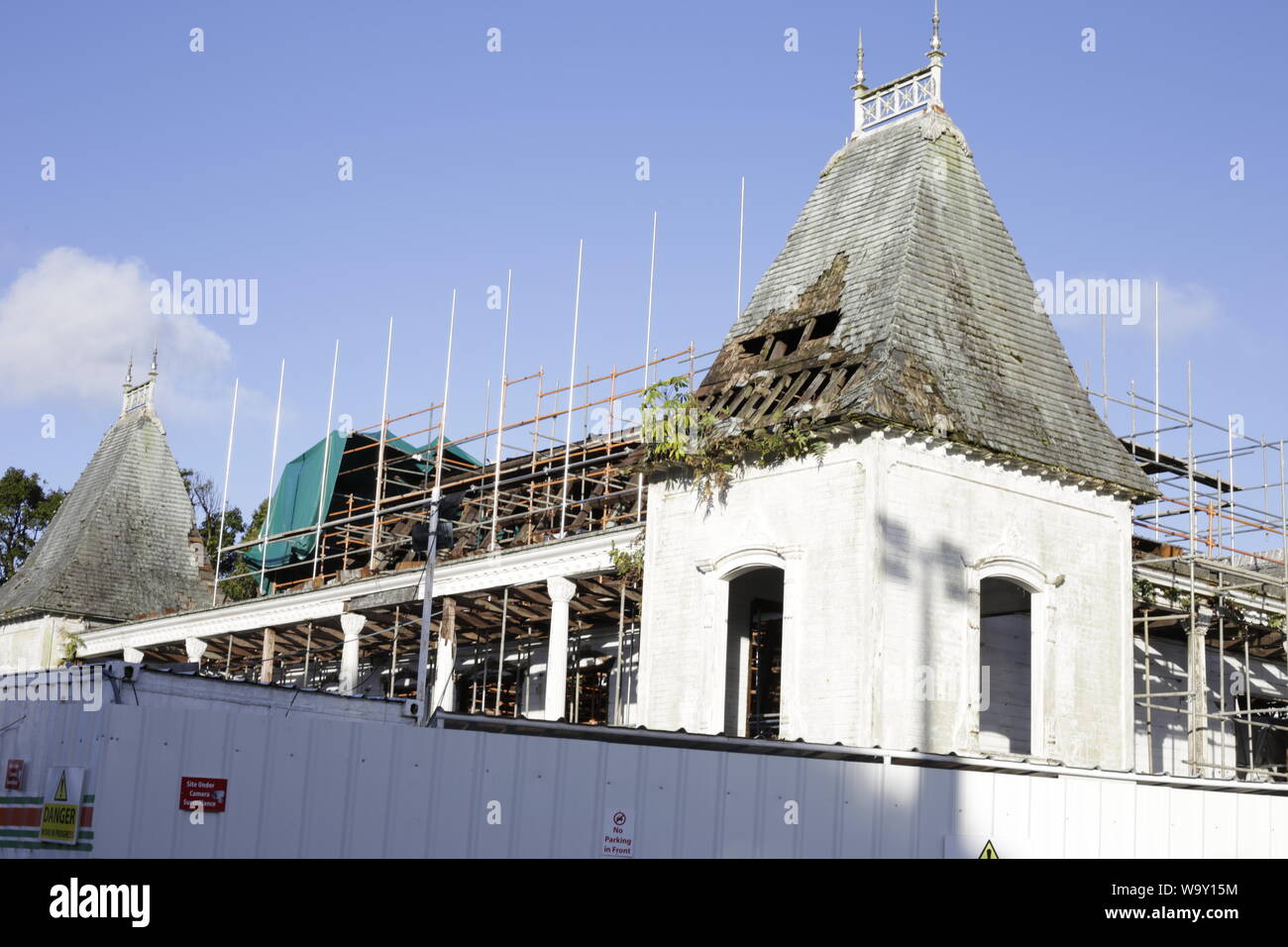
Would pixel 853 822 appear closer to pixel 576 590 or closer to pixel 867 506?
pixel 867 506

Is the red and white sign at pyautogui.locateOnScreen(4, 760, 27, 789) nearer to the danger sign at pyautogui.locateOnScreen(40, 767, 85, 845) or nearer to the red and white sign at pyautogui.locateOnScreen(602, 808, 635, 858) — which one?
the danger sign at pyautogui.locateOnScreen(40, 767, 85, 845)

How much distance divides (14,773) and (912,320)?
616 inches

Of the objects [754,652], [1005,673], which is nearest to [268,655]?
[754,652]

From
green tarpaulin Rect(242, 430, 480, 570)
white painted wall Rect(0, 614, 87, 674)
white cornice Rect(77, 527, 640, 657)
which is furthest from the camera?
white painted wall Rect(0, 614, 87, 674)

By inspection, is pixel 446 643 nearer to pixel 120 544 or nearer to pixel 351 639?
pixel 351 639

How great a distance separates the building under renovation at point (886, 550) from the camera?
2247 centimetres

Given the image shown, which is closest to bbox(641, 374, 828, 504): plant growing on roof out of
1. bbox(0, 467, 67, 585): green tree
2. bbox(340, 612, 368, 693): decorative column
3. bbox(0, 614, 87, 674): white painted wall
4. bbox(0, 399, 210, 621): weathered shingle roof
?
bbox(340, 612, 368, 693): decorative column

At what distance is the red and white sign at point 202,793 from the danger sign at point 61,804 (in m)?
0.81

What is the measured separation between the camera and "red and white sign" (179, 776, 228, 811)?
12.7 metres

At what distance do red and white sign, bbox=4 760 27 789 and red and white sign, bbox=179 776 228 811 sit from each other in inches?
65.3

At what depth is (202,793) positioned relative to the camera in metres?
12.8

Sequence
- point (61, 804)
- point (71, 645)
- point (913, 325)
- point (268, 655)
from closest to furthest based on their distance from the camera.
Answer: point (61, 804) → point (913, 325) → point (268, 655) → point (71, 645)

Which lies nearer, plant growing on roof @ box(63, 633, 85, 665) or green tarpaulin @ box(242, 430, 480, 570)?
green tarpaulin @ box(242, 430, 480, 570)

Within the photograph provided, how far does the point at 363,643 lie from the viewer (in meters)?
38.6
